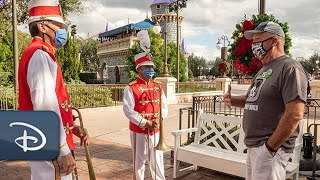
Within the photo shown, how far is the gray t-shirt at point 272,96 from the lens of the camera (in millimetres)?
2598

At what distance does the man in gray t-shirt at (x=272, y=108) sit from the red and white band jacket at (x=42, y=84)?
5.77ft

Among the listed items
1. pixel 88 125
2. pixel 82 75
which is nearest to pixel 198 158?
pixel 88 125

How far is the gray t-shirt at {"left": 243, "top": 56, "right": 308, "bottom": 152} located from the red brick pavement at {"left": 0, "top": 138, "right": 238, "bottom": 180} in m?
2.62

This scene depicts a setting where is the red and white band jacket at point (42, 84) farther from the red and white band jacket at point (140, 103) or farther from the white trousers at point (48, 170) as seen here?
the red and white band jacket at point (140, 103)

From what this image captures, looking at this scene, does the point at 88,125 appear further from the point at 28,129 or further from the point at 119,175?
the point at 28,129

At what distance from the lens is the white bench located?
4.42m

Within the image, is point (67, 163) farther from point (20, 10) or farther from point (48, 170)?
point (20, 10)

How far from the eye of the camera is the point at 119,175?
538 centimetres

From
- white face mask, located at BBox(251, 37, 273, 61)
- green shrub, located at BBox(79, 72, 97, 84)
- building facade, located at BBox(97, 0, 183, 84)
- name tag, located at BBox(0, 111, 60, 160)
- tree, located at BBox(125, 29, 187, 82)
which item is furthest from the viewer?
green shrub, located at BBox(79, 72, 97, 84)

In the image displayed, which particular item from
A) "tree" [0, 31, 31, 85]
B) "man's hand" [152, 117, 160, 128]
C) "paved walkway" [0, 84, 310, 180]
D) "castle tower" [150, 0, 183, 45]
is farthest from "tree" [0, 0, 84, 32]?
"castle tower" [150, 0, 183, 45]

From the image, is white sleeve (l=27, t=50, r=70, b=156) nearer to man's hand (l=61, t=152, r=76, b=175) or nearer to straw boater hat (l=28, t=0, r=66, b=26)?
man's hand (l=61, t=152, r=76, b=175)

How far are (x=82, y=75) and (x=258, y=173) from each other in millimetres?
49516

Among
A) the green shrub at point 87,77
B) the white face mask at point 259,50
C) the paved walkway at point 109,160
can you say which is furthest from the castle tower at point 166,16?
the white face mask at point 259,50

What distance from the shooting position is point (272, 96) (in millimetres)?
2719
